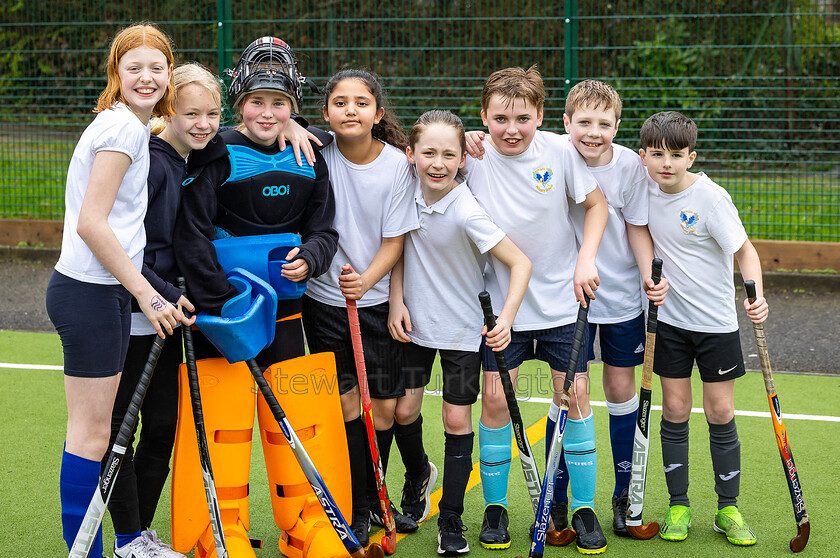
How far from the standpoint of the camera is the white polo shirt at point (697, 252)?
10.2 feet

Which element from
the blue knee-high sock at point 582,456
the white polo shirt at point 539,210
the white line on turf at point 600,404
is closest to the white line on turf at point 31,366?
the white line on turf at point 600,404

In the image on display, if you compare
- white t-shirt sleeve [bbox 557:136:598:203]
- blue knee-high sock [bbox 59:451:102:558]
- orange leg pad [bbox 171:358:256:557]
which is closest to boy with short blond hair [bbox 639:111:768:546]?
white t-shirt sleeve [bbox 557:136:598:203]

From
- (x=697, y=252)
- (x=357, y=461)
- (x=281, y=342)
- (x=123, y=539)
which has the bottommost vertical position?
(x=123, y=539)

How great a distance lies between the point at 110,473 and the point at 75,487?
0.56 feet

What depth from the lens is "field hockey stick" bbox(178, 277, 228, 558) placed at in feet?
8.89

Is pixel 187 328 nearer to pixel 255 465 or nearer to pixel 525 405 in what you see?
pixel 255 465

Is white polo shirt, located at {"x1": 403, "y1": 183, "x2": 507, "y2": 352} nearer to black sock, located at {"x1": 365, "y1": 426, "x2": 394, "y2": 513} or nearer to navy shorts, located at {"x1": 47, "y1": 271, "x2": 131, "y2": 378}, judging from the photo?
black sock, located at {"x1": 365, "y1": 426, "x2": 394, "y2": 513}

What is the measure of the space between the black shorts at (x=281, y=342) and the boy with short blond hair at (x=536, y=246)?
647 mm

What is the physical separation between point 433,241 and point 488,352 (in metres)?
0.42

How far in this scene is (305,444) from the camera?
3.02 meters

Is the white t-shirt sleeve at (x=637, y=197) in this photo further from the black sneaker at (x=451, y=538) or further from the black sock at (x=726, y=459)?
the black sneaker at (x=451, y=538)

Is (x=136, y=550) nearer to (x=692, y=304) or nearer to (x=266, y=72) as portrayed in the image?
(x=266, y=72)

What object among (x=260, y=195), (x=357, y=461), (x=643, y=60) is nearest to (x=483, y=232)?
(x=260, y=195)

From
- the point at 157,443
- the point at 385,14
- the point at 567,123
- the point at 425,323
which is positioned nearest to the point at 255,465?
the point at 157,443
